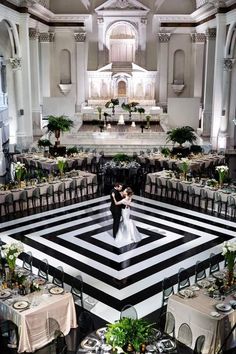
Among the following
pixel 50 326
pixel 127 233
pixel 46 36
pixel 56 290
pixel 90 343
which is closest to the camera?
pixel 90 343

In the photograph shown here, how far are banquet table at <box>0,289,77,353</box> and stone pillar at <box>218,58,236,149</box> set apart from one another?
17.2m

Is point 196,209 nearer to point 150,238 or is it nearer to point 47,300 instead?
point 150,238

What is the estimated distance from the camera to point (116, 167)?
16891mm

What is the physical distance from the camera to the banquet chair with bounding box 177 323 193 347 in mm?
7502

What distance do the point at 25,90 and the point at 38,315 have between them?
691 inches

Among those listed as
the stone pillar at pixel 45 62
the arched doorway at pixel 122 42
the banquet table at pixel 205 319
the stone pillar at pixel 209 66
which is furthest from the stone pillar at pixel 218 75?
the banquet table at pixel 205 319

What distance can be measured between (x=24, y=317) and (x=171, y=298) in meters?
2.50

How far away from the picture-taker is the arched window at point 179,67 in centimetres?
3123

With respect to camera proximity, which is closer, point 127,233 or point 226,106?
point 127,233

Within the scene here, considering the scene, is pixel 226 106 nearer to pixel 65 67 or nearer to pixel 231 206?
pixel 231 206

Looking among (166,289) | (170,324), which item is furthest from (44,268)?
(170,324)

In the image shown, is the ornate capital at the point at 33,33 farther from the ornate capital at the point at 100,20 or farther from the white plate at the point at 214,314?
the white plate at the point at 214,314

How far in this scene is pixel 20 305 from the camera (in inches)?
298

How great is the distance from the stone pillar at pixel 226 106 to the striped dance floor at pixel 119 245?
920 centimetres
